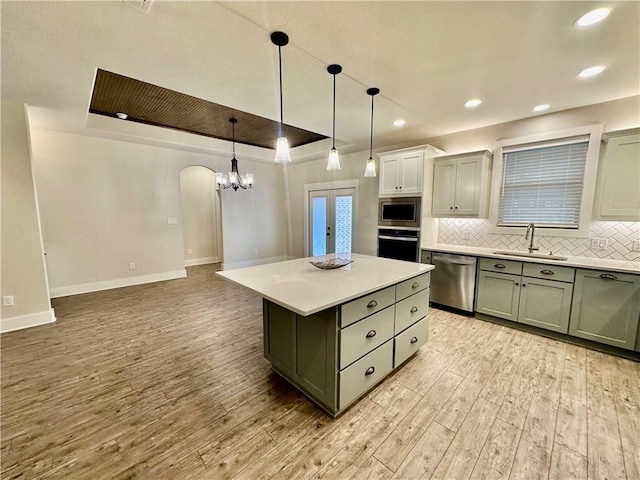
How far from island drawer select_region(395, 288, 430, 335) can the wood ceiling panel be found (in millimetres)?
3311

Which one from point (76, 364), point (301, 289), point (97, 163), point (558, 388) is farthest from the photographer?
point (97, 163)

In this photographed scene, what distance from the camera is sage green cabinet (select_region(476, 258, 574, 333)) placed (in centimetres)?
285

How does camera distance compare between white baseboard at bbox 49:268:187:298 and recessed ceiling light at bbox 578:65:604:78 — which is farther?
white baseboard at bbox 49:268:187:298

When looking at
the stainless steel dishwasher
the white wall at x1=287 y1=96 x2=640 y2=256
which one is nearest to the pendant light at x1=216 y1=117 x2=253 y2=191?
the white wall at x1=287 y1=96 x2=640 y2=256

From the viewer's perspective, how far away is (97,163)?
448 cm

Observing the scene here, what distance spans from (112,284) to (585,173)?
7189 millimetres

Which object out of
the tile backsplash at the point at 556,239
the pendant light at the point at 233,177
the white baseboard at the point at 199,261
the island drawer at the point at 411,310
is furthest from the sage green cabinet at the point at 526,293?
the white baseboard at the point at 199,261

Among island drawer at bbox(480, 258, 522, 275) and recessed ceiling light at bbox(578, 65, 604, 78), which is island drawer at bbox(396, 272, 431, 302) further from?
recessed ceiling light at bbox(578, 65, 604, 78)

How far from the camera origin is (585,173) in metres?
3.02

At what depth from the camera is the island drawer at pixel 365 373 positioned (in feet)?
5.93

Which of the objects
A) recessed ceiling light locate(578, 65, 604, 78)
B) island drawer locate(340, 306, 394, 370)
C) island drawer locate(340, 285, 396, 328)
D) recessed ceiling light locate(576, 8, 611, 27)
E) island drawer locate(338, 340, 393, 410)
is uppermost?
recessed ceiling light locate(576, 8, 611, 27)

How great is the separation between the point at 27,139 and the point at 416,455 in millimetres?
4927

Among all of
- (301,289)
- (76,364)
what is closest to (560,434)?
(301,289)

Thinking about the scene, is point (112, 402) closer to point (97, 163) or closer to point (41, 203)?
point (41, 203)
